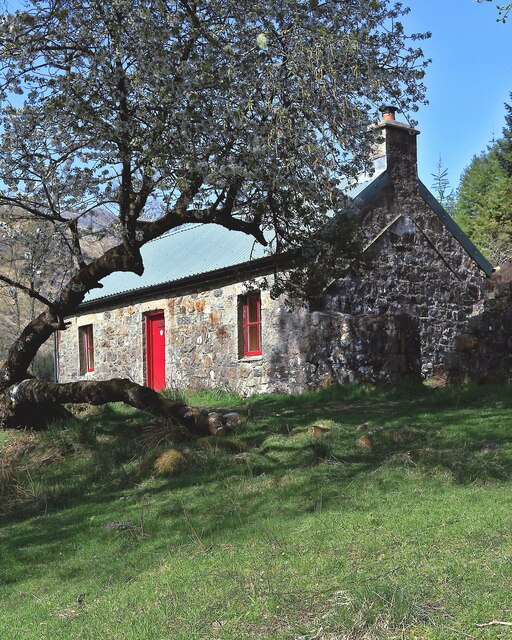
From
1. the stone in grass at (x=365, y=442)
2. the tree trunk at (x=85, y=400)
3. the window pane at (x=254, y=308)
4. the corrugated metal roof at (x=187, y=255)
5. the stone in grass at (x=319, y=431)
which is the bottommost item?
the stone in grass at (x=365, y=442)

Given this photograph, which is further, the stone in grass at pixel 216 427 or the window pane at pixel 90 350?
the window pane at pixel 90 350

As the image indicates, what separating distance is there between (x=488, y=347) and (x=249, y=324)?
5.65m

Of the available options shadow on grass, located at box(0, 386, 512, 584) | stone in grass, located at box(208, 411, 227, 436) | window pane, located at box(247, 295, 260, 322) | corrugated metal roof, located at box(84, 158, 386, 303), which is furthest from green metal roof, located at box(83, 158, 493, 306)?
shadow on grass, located at box(0, 386, 512, 584)

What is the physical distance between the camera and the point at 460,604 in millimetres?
3893

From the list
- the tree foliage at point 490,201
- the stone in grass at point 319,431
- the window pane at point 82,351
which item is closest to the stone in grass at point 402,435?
the stone in grass at point 319,431

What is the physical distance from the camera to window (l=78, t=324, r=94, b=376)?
22938 millimetres

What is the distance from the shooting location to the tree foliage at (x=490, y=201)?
29580 mm

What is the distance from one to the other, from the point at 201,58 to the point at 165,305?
416 inches

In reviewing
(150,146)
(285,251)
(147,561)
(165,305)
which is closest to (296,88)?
(150,146)

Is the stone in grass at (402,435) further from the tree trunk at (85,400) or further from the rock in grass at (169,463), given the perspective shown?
the rock in grass at (169,463)

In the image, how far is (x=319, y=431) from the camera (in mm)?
8930

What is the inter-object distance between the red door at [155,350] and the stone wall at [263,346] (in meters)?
0.19

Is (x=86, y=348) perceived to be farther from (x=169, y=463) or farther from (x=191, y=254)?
(x=169, y=463)

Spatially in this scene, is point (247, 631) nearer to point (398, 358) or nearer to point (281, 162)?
point (281, 162)
